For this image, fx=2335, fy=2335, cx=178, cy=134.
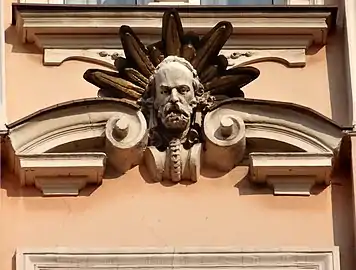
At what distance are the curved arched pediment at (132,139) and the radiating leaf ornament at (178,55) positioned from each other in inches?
5.4

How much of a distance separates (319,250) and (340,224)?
0.22 m

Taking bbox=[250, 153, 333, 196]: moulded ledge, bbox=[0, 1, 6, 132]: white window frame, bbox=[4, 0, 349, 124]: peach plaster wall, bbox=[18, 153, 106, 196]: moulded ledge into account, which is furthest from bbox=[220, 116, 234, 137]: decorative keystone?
bbox=[0, 1, 6, 132]: white window frame

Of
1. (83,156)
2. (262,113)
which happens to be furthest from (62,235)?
(262,113)

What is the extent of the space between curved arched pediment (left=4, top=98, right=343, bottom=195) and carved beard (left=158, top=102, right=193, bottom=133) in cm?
10

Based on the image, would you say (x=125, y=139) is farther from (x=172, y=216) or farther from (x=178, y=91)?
A: (x=172, y=216)

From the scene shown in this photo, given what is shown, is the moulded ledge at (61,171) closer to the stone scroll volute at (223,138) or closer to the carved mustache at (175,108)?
the carved mustache at (175,108)

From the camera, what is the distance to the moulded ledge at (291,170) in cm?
1118

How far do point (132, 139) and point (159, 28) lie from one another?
2.52 ft

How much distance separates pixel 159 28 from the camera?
38.5 ft

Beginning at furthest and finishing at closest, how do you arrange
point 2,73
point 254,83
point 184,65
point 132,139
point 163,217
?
1. point 254,83
2. point 2,73
3. point 184,65
4. point 132,139
5. point 163,217

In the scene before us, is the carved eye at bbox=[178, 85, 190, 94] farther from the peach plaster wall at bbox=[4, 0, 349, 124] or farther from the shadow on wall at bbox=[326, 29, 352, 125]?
the shadow on wall at bbox=[326, 29, 352, 125]

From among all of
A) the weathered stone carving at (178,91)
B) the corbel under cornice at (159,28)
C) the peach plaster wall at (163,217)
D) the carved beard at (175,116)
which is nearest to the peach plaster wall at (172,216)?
the peach plaster wall at (163,217)

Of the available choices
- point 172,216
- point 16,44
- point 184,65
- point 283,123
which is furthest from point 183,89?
point 16,44

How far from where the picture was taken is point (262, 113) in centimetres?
1130
